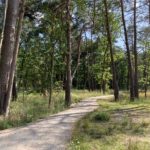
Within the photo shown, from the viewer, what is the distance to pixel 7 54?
54.3 feet

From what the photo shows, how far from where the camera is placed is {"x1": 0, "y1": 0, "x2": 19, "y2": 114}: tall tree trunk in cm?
1652

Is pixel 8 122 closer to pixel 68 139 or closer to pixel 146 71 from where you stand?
pixel 68 139

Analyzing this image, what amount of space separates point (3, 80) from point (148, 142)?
7.30m

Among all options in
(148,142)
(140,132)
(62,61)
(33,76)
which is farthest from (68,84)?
(148,142)

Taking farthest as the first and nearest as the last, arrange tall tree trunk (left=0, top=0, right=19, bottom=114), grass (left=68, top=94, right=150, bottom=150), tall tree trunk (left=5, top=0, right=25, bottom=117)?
tall tree trunk (left=5, top=0, right=25, bottom=117)
tall tree trunk (left=0, top=0, right=19, bottom=114)
grass (left=68, top=94, right=150, bottom=150)

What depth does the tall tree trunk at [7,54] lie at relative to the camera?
16.5 meters

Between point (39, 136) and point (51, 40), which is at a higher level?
point (51, 40)

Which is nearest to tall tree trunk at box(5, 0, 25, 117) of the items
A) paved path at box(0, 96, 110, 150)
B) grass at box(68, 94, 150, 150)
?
paved path at box(0, 96, 110, 150)

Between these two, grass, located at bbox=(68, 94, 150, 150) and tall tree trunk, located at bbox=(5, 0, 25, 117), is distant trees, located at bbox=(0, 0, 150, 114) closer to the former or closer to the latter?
tall tree trunk, located at bbox=(5, 0, 25, 117)

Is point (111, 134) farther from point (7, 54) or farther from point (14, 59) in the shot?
point (14, 59)

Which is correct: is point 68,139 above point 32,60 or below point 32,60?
below

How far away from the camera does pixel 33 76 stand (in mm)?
34031

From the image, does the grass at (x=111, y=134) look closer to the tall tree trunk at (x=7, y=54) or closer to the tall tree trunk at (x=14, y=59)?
the tall tree trunk at (x=14, y=59)

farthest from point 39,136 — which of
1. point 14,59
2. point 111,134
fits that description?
point 14,59
